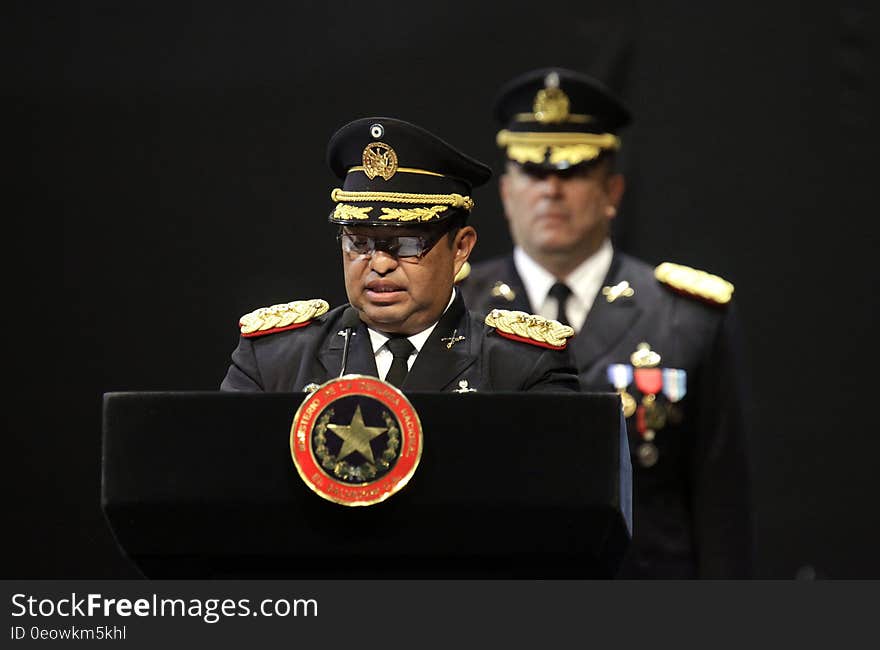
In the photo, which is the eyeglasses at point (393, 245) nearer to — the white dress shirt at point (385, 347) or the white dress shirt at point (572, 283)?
the white dress shirt at point (385, 347)

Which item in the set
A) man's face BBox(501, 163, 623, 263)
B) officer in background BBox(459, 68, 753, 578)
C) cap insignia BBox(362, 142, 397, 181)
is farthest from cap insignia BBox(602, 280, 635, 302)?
cap insignia BBox(362, 142, 397, 181)

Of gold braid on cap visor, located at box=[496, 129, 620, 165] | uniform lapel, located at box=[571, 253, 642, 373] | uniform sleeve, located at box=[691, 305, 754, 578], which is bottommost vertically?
uniform sleeve, located at box=[691, 305, 754, 578]

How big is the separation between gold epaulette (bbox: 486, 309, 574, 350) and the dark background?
177 cm

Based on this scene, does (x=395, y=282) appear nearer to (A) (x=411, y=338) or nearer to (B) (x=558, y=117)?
(A) (x=411, y=338)

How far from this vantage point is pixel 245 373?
10.8 ft

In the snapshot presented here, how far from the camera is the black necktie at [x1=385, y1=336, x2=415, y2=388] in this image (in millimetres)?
3211

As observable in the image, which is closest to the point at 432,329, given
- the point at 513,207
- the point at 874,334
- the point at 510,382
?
the point at 510,382

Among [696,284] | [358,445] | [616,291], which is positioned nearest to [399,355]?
[358,445]

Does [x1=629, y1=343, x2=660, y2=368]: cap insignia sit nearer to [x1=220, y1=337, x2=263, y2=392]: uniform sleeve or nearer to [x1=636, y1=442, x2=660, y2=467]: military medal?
[x1=636, y1=442, x2=660, y2=467]: military medal

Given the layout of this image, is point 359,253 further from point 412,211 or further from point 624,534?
point 624,534

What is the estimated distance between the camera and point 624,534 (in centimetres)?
292

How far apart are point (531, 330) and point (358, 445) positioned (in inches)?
24.0

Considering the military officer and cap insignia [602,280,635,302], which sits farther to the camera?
cap insignia [602,280,635,302]

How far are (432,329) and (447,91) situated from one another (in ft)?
7.45
